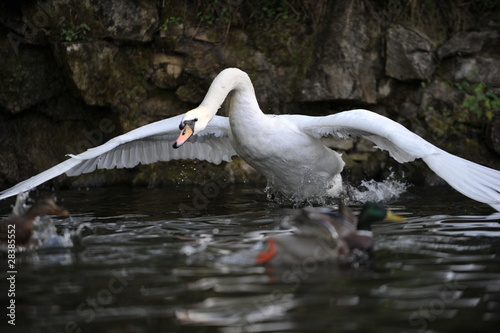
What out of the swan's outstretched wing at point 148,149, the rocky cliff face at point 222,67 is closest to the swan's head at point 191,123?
the swan's outstretched wing at point 148,149

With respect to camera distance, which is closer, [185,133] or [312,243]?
[312,243]

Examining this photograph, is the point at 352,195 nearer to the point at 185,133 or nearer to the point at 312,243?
the point at 185,133

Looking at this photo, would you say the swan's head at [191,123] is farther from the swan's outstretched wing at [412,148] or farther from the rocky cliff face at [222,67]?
the rocky cliff face at [222,67]

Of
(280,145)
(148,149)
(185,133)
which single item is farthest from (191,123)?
(148,149)

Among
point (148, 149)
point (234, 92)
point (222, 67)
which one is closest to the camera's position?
point (234, 92)

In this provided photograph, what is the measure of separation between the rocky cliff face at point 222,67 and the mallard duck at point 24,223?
456 centimetres

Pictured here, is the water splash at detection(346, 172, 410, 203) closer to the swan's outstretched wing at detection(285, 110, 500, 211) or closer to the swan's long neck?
the swan's outstretched wing at detection(285, 110, 500, 211)

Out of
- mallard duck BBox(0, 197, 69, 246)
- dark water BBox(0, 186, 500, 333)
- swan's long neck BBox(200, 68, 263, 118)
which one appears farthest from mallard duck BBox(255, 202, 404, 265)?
swan's long neck BBox(200, 68, 263, 118)

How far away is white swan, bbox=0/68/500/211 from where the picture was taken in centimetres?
605

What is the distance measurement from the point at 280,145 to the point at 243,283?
2.92 metres

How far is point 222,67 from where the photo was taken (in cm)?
1014

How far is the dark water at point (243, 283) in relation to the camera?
358cm

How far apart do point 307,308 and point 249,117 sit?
3.34 meters

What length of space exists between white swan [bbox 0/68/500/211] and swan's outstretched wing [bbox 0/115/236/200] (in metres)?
0.01
